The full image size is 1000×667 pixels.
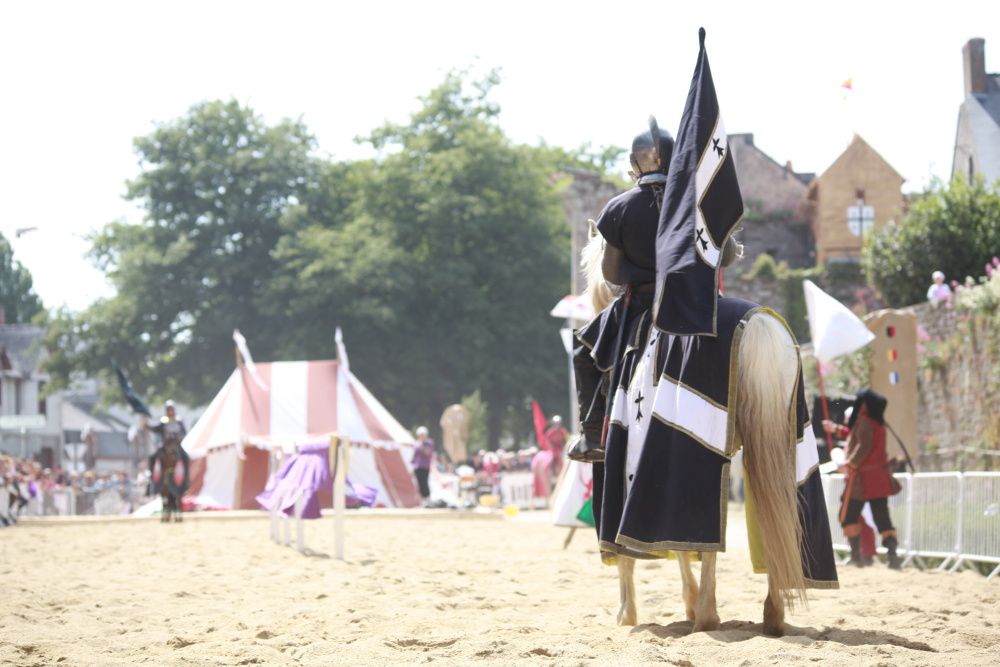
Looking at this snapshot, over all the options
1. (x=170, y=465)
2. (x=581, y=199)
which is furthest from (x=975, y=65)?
(x=170, y=465)

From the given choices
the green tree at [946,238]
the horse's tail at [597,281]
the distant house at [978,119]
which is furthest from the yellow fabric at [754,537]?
the distant house at [978,119]

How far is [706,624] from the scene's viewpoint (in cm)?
586

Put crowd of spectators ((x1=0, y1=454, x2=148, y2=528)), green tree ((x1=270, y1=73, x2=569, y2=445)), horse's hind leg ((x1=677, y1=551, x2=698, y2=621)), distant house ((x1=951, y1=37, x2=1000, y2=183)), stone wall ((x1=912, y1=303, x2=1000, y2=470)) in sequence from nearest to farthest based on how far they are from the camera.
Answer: horse's hind leg ((x1=677, y1=551, x2=698, y2=621))
stone wall ((x1=912, y1=303, x2=1000, y2=470))
crowd of spectators ((x1=0, y1=454, x2=148, y2=528))
distant house ((x1=951, y1=37, x2=1000, y2=183))
green tree ((x1=270, y1=73, x2=569, y2=445))

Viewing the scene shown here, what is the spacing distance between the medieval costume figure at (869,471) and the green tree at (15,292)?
2901 inches

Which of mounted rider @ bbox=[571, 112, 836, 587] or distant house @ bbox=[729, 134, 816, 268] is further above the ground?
distant house @ bbox=[729, 134, 816, 268]

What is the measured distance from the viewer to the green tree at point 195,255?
46.7m

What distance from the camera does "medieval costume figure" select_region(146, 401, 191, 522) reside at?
2189cm

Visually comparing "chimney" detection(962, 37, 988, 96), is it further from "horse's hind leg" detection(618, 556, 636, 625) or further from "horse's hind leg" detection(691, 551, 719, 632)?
"horse's hind leg" detection(691, 551, 719, 632)

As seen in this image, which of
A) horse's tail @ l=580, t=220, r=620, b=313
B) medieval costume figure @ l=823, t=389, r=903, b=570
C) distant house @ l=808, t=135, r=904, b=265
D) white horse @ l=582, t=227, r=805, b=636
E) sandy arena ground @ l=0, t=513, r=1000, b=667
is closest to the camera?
sandy arena ground @ l=0, t=513, r=1000, b=667

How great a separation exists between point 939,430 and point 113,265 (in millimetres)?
38288

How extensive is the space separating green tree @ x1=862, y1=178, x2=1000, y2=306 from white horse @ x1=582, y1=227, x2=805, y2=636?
59.7 feet

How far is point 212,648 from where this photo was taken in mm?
5770

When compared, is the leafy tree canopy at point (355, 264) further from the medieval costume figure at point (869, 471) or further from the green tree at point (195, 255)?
the medieval costume figure at point (869, 471)

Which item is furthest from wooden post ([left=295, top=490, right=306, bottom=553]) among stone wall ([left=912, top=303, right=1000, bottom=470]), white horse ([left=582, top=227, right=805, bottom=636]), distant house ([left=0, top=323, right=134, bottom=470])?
distant house ([left=0, top=323, right=134, bottom=470])
